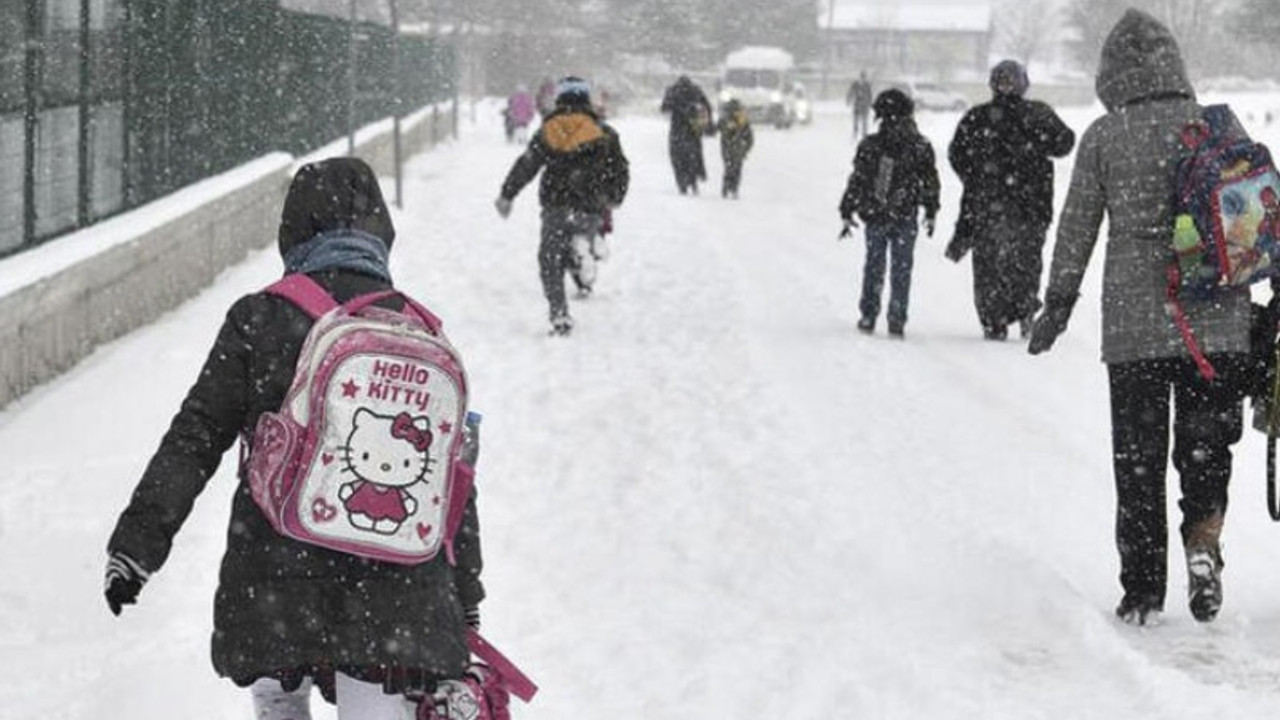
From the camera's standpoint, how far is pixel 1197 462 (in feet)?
21.2

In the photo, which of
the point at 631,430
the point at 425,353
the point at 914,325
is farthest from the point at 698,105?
the point at 425,353

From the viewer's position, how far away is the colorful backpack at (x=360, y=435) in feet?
11.5

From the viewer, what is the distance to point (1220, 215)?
20.0ft

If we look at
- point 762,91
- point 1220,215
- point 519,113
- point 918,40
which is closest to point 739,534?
point 1220,215

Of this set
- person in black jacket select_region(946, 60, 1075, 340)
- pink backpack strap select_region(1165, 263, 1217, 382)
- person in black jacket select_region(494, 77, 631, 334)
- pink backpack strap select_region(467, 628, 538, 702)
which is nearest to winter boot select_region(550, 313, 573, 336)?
person in black jacket select_region(494, 77, 631, 334)

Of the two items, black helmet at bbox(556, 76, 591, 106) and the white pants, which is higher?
black helmet at bbox(556, 76, 591, 106)

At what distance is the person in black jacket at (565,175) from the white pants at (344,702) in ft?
30.7

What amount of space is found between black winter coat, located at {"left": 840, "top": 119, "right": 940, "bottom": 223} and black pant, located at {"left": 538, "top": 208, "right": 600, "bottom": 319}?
1811 millimetres

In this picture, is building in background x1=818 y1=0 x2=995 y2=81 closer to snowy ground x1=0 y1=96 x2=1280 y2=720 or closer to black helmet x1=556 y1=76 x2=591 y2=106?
black helmet x1=556 y1=76 x2=591 y2=106

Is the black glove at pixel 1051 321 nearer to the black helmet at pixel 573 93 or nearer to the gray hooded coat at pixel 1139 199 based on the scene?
the gray hooded coat at pixel 1139 199

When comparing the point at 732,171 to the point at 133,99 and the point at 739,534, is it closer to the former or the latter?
the point at 133,99

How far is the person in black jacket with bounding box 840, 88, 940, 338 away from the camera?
42.8 ft

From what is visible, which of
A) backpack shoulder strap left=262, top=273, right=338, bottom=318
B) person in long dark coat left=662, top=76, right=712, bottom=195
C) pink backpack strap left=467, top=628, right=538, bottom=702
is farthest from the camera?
person in long dark coat left=662, top=76, right=712, bottom=195

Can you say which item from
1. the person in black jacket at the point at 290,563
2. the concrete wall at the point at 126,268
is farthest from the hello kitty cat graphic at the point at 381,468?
the concrete wall at the point at 126,268
